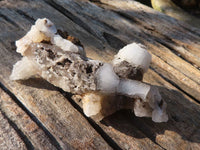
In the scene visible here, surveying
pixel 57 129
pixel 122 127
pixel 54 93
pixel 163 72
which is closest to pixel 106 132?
pixel 122 127

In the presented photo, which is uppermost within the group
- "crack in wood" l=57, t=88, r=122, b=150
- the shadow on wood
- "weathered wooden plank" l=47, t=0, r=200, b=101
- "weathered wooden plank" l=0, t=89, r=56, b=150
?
"weathered wooden plank" l=47, t=0, r=200, b=101

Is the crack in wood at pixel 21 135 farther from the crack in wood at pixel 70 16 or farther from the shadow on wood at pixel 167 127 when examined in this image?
the crack in wood at pixel 70 16

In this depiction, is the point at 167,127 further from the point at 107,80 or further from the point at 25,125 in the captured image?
the point at 25,125

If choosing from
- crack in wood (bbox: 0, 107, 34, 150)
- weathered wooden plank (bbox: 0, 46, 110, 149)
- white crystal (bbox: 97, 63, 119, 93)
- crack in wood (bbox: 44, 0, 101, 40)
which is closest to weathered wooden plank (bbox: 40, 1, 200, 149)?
weathered wooden plank (bbox: 0, 46, 110, 149)

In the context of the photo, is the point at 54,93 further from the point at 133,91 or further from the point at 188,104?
the point at 188,104

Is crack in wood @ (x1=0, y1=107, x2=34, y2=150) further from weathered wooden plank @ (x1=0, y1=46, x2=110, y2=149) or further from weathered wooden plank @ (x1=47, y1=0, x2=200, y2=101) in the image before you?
weathered wooden plank @ (x1=47, y1=0, x2=200, y2=101)

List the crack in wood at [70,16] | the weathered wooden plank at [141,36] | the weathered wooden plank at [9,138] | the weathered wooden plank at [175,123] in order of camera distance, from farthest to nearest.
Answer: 1. the crack in wood at [70,16]
2. the weathered wooden plank at [141,36]
3. the weathered wooden plank at [175,123]
4. the weathered wooden plank at [9,138]

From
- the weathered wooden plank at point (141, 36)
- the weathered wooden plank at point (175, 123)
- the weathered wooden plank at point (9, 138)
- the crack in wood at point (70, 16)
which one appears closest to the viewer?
the weathered wooden plank at point (9, 138)

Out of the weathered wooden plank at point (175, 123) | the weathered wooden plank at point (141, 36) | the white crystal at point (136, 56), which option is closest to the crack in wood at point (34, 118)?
the weathered wooden plank at point (175, 123)
